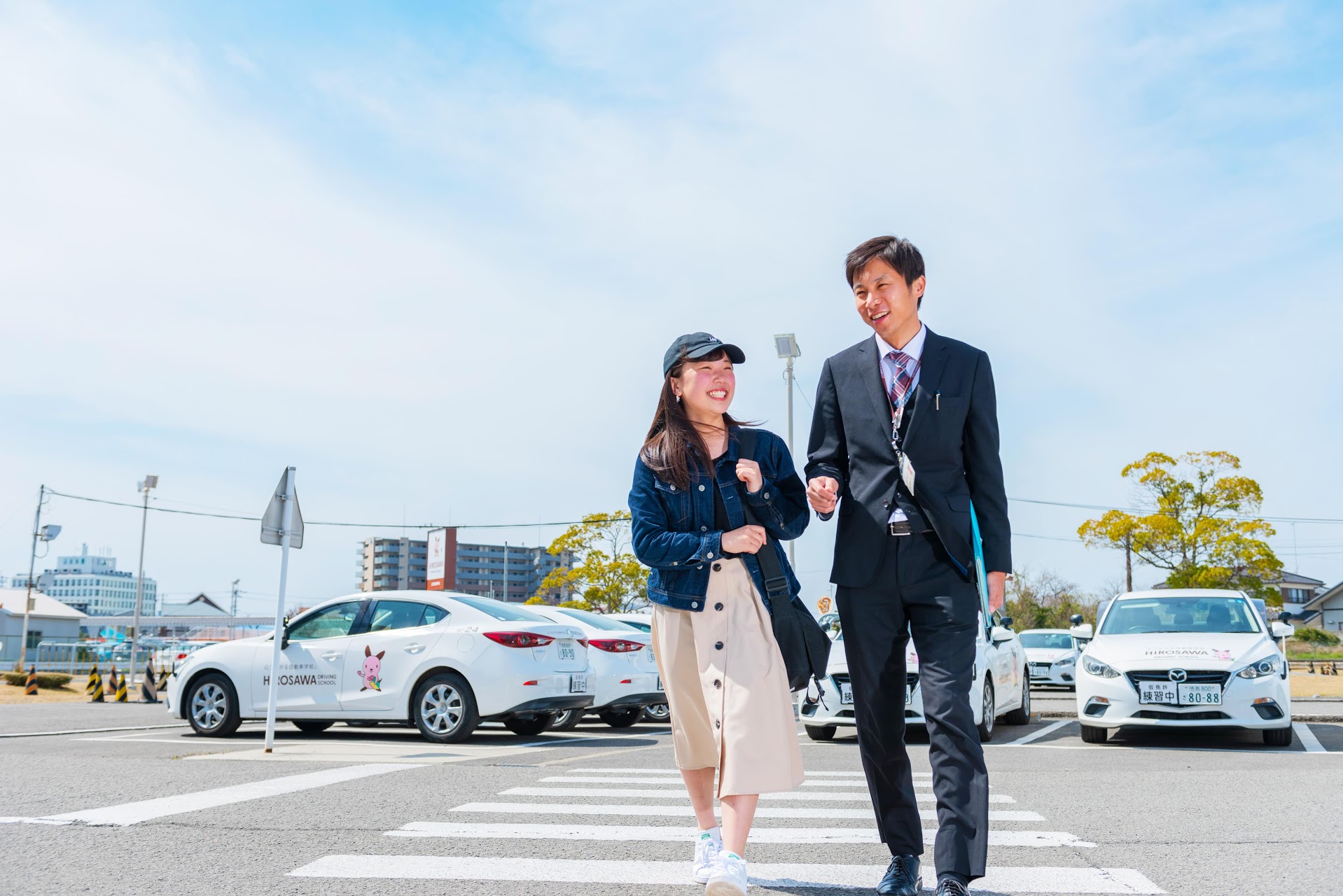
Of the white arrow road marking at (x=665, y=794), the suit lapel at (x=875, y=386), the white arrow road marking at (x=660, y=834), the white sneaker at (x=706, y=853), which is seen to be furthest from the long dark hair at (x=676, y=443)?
the white arrow road marking at (x=665, y=794)

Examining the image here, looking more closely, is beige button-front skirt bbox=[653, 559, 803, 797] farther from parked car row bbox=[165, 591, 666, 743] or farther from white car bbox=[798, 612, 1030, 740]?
parked car row bbox=[165, 591, 666, 743]

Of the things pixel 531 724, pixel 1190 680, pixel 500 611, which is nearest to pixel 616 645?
pixel 531 724

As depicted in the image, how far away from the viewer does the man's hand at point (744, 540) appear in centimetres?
351

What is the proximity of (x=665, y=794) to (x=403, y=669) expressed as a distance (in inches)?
180

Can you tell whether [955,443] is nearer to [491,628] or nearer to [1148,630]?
[491,628]

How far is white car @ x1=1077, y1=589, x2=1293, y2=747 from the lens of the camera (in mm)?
9312

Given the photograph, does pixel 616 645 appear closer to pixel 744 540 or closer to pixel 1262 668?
pixel 1262 668

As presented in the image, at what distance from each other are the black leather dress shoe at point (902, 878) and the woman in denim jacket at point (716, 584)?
448mm

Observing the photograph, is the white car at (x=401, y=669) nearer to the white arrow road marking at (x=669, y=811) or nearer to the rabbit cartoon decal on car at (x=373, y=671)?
the rabbit cartoon decal on car at (x=373, y=671)

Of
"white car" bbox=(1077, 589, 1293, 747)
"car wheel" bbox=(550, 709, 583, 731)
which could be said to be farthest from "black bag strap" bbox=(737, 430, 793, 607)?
"car wheel" bbox=(550, 709, 583, 731)

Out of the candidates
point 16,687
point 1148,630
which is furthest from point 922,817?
point 16,687

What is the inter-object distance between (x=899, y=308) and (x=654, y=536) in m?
1.13

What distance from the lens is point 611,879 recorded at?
3869 millimetres

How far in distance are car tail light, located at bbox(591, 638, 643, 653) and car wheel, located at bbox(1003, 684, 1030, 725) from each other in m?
4.19
